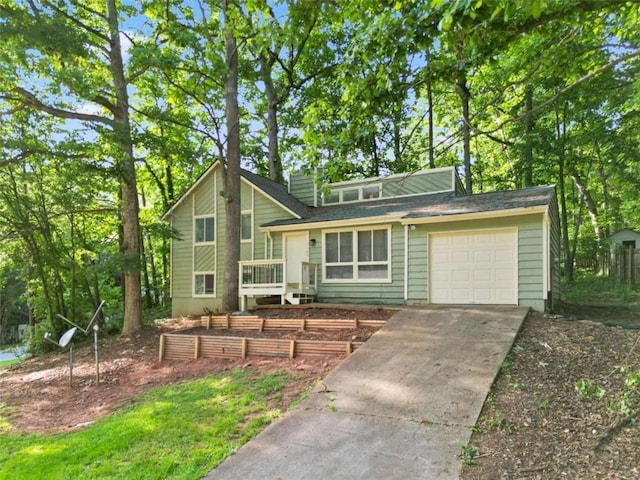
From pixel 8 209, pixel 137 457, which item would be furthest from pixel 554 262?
pixel 8 209

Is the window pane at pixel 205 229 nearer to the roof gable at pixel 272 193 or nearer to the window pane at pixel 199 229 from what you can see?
the window pane at pixel 199 229

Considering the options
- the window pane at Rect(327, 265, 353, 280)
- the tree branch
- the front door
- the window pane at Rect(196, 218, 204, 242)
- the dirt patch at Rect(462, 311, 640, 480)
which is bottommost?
the dirt patch at Rect(462, 311, 640, 480)

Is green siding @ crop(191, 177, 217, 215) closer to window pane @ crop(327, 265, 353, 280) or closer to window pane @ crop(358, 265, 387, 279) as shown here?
window pane @ crop(327, 265, 353, 280)

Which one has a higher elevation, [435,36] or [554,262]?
[435,36]

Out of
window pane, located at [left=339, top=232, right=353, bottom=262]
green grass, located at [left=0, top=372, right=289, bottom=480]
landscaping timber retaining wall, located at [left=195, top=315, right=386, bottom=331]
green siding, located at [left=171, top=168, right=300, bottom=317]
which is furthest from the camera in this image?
green siding, located at [left=171, top=168, right=300, bottom=317]

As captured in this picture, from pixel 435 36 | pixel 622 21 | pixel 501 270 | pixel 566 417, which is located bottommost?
pixel 566 417

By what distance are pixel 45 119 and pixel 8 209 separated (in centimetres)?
287

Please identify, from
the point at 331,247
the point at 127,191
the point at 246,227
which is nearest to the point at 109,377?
the point at 127,191

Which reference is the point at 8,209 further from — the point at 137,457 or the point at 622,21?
the point at 622,21

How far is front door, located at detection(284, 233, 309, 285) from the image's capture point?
11516 millimetres

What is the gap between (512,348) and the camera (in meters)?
5.72

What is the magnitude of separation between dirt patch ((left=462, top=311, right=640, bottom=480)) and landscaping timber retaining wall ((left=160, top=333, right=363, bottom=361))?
2.56m

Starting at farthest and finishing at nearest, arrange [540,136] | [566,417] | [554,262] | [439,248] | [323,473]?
[540,136]
[554,262]
[439,248]
[566,417]
[323,473]

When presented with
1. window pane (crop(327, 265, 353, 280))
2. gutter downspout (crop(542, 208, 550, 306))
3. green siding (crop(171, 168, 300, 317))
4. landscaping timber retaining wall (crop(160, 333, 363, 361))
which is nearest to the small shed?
gutter downspout (crop(542, 208, 550, 306))
